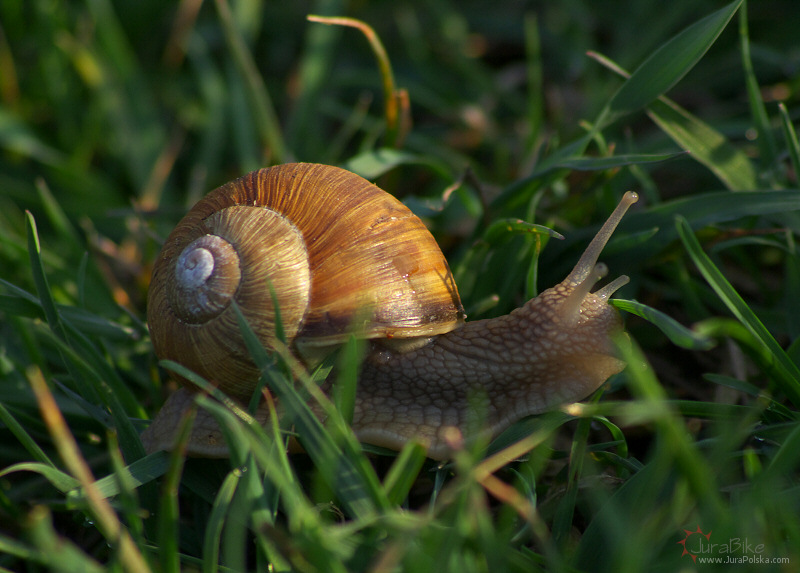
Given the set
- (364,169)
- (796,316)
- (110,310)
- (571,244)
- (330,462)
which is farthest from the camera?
(110,310)

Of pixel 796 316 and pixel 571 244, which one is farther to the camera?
pixel 571 244

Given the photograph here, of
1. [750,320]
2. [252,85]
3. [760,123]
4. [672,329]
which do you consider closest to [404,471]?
[672,329]

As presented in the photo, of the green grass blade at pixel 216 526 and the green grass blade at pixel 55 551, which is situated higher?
the green grass blade at pixel 55 551

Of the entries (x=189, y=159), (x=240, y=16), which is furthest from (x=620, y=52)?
(x=189, y=159)

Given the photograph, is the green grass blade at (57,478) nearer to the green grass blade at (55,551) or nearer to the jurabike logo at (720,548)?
the green grass blade at (55,551)

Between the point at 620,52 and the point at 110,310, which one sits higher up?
the point at 620,52

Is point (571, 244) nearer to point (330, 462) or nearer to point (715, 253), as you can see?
point (715, 253)

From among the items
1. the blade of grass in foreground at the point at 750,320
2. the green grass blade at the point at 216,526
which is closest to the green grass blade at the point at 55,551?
the green grass blade at the point at 216,526
